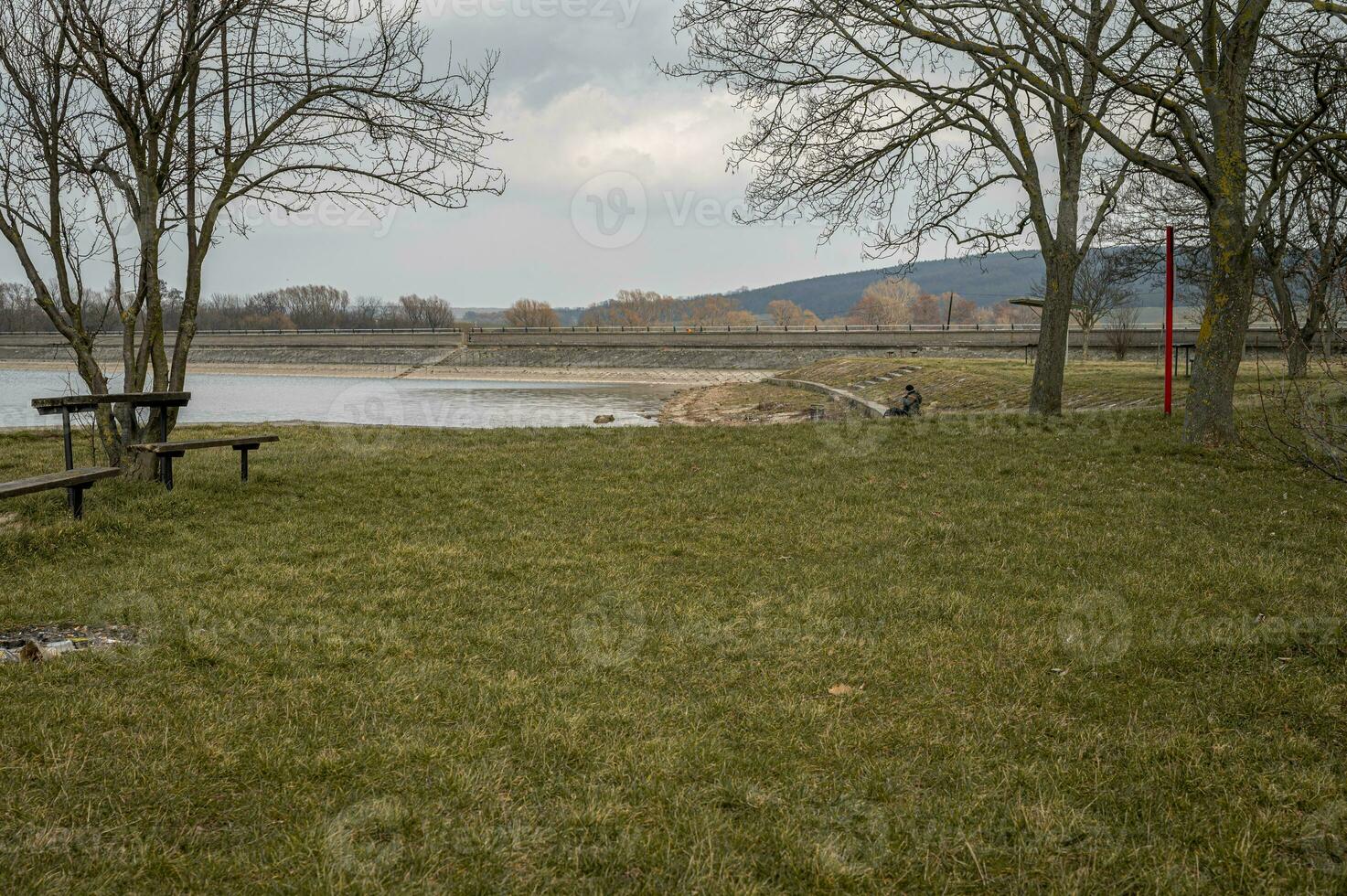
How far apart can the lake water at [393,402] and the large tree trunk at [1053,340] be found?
1058cm

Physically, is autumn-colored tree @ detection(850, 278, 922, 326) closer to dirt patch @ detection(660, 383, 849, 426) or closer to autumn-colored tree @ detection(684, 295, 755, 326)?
autumn-colored tree @ detection(684, 295, 755, 326)

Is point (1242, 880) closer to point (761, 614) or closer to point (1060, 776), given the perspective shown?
point (1060, 776)

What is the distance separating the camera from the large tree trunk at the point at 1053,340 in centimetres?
1573

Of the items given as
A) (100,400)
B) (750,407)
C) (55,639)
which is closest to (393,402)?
(750,407)

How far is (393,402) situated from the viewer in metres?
39.2

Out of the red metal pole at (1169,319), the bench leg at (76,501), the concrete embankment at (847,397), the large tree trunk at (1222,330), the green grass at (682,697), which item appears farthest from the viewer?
the concrete embankment at (847,397)

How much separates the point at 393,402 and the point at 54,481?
32.6 metres

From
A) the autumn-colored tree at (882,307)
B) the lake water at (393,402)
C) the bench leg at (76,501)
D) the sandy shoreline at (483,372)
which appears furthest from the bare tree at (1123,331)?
the autumn-colored tree at (882,307)

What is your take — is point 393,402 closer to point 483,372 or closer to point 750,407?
point 750,407

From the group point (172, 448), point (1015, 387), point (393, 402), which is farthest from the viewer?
point (393, 402)

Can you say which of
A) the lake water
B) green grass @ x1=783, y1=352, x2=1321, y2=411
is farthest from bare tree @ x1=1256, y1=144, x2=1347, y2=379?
the lake water

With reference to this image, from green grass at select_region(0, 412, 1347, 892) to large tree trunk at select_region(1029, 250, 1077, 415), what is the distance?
6.82 m

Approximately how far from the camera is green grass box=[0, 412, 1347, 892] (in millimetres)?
3156

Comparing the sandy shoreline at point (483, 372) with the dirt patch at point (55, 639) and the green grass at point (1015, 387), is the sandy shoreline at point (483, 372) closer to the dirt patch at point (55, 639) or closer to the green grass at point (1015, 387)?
the green grass at point (1015, 387)
